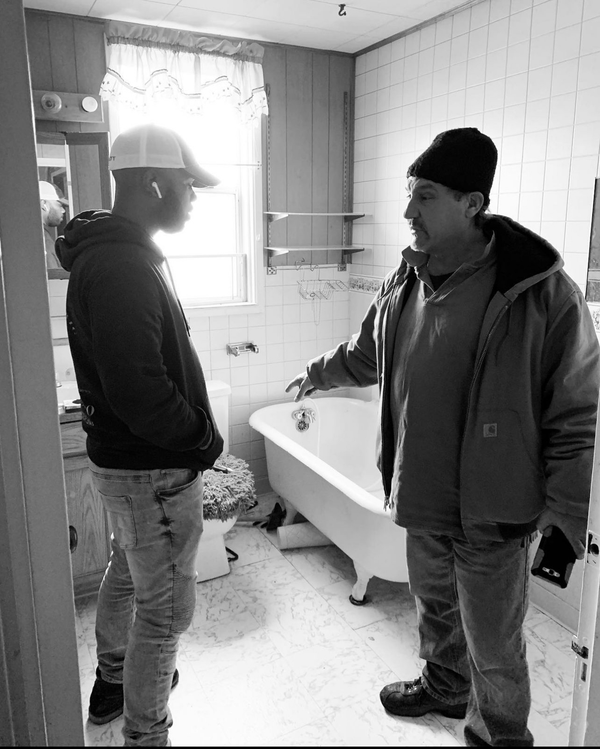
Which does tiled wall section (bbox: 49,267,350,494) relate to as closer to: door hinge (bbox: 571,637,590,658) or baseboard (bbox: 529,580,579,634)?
baseboard (bbox: 529,580,579,634)

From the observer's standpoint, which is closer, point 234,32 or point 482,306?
point 482,306

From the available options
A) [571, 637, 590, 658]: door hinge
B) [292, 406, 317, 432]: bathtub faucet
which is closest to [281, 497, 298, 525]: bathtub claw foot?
[292, 406, 317, 432]: bathtub faucet

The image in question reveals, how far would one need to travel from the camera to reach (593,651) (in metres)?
0.71

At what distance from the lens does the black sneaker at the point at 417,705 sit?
190 cm

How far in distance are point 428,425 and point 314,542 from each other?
159 centimetres

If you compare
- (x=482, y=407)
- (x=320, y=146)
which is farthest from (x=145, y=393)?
(x=320, y=146)

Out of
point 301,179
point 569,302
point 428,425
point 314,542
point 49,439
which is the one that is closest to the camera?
point 49,439

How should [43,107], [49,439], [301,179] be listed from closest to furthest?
[49,439], [43,107], [301,179]

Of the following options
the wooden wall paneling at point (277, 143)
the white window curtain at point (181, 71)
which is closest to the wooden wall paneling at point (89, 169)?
the white window curtain at point (181, 71)

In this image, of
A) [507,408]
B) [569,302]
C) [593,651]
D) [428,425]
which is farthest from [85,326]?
[593,651]

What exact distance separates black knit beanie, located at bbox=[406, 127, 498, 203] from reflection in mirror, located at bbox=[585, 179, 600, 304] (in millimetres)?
910

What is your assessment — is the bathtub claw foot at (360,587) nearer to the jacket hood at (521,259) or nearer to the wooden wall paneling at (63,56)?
the jacket hood at (521,259)

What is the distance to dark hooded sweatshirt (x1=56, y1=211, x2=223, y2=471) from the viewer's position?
1.40 meters

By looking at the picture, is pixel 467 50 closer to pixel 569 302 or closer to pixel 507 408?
pixel 569 302
